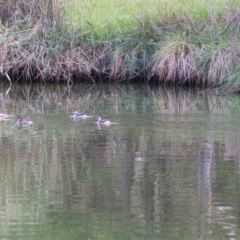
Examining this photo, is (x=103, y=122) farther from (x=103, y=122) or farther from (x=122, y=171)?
(x=122, y=171)

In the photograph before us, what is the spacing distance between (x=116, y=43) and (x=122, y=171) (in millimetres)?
9548

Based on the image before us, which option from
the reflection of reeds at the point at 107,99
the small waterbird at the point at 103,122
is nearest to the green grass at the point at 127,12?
the reflection of reeds at the point at 107,99

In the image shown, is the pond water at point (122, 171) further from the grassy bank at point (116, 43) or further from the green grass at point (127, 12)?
the green grass at point (127, 12)

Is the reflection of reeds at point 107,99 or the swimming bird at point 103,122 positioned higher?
the swimming bird at point 103,122

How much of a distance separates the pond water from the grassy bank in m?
2.27

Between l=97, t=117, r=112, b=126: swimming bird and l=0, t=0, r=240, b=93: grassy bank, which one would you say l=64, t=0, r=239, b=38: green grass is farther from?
l=97, t=117, r=112, b=126: swimming bird

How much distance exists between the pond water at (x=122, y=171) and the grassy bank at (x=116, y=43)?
2.27 metres

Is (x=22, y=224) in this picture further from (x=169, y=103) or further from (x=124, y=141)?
(x=169, y=103)

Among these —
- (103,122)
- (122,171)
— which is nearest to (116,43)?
(103,122)

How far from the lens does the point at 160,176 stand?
1025 cm

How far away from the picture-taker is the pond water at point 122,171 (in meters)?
8.31

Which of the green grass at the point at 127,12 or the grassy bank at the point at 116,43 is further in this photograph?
the green grass at the point at 127,12

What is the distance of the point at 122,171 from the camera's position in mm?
10469

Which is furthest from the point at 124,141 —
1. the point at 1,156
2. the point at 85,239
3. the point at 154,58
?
the point at 154,58
